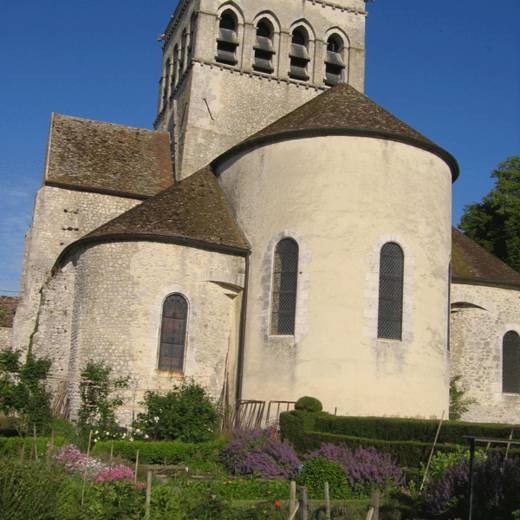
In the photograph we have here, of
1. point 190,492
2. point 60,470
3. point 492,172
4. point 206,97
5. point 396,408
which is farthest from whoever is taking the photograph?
point 492,172

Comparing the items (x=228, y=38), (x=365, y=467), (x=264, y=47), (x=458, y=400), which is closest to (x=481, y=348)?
(x=458, y=400)

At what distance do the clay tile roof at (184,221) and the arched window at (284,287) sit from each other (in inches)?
49.7

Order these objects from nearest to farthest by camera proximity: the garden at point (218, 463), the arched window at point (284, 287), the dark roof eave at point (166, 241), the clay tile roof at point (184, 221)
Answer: the garden at point (218, 463) → the arched window at point (284, 287) → the dark roof eave at point (166, 241) → the clay tile roof at point (184, 221)

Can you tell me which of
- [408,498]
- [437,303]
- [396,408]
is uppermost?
[437,303]

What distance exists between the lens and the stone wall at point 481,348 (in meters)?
23.4

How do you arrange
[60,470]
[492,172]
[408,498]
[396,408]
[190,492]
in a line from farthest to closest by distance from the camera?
[492,172]
[396,408]
[408,498]
[190,492]
[60,470]

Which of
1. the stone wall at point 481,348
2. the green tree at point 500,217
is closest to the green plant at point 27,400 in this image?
the stone wall at point 481,348

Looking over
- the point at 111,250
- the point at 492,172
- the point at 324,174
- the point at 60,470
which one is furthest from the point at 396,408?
the point at 492,172

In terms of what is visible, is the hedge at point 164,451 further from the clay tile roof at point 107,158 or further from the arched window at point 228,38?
the arched window at point 228,38

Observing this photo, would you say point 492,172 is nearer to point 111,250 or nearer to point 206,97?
point 206,97

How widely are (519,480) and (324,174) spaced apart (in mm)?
11081

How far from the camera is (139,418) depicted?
18250 mm

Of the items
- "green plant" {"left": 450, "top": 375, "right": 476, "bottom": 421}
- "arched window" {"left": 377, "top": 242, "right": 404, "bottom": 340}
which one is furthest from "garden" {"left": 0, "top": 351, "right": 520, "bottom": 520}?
"green plant" {"left": 450, "top": 375, "right": 476, "bottom": 421}

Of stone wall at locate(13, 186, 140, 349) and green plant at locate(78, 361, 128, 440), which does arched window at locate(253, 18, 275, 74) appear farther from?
green plant at locate(78, 361, 128, 440)
